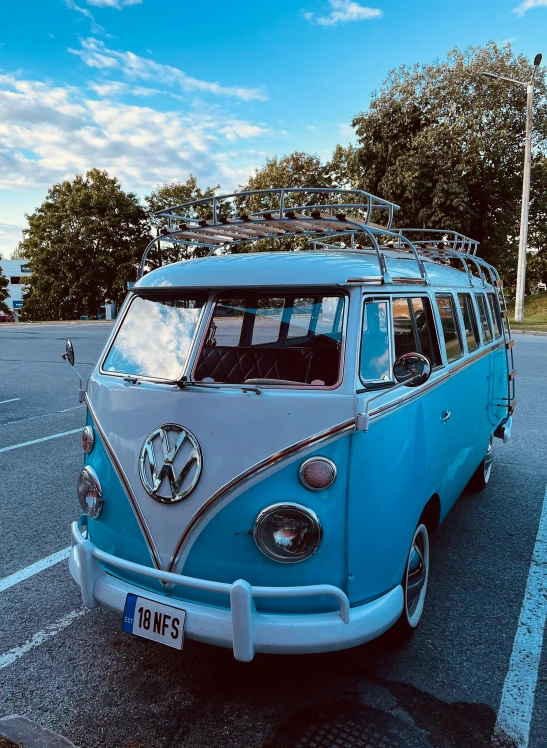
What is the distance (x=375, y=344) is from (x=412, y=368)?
0.24 m

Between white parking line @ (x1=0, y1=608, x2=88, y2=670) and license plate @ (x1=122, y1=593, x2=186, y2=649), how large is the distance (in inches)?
32.6

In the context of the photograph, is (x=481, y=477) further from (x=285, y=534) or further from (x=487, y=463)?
(x=285, y=534)

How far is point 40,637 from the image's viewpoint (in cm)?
333

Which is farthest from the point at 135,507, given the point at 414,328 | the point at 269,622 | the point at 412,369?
the point at 414,328

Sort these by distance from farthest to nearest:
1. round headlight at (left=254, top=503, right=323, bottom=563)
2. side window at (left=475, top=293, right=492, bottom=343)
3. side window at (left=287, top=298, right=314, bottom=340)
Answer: side window at (left=475, top=293, right=492, bottom=343), side window at (left=287, top=298, right=314, bottom=340), round headlight at (left=254, top=503, right=323, bottom=563)

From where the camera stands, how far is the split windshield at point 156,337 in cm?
319

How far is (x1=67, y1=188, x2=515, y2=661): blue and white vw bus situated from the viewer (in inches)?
103

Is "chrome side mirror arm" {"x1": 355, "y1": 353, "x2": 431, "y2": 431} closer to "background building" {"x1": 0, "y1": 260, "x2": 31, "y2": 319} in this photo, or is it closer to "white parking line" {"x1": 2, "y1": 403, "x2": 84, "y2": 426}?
"white parking line" {"x1": 2, "y1": 403, "x2": 84, "y2": 426}

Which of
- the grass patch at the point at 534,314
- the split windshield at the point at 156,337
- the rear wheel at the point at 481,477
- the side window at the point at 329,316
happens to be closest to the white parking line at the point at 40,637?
the split windshield at the point at 156,337

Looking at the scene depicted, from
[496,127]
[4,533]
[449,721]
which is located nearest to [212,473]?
[449,721]

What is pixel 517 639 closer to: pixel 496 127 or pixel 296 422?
pixel 296 422

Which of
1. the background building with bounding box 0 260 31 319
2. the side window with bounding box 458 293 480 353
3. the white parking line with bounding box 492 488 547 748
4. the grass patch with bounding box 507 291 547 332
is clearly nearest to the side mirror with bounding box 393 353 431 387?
the white parking line with bounding box 492 488 547 748

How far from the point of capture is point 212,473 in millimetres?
2707

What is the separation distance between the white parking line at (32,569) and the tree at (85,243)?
119ft
